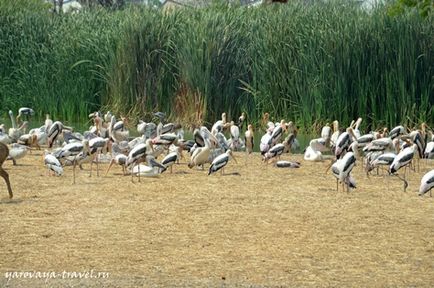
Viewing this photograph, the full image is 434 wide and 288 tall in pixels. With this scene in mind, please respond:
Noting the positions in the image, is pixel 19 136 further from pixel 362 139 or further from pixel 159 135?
pixel 362 139

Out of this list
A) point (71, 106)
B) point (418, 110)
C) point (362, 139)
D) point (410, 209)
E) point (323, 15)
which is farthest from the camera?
point (71, 106)

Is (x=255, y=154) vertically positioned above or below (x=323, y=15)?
below

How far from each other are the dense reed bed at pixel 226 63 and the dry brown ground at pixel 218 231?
5.50m

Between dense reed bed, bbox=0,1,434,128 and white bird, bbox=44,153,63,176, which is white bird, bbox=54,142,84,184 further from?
dense reed bed, bbox=0,1,434,128

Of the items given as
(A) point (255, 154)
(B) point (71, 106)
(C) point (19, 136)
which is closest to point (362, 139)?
(A) point (255, 154)

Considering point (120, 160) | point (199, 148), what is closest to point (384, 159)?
point (199, 148)

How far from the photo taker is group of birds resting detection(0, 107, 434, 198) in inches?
550

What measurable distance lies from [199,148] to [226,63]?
6.72 metres

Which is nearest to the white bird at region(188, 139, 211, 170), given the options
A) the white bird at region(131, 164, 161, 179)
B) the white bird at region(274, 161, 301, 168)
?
the white bird at region(131, 164, 161, 179)

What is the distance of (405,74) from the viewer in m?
19.5

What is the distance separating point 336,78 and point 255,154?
3010 mm

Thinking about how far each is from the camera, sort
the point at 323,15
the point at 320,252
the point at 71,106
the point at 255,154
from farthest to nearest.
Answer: the point at 71,106 < the point at 323,15 < the point at 255,154 < the point at 320,252

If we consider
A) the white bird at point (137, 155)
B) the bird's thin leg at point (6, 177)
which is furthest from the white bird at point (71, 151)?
the bird's thin leg at point (6, 177)

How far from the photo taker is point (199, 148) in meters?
15.3
